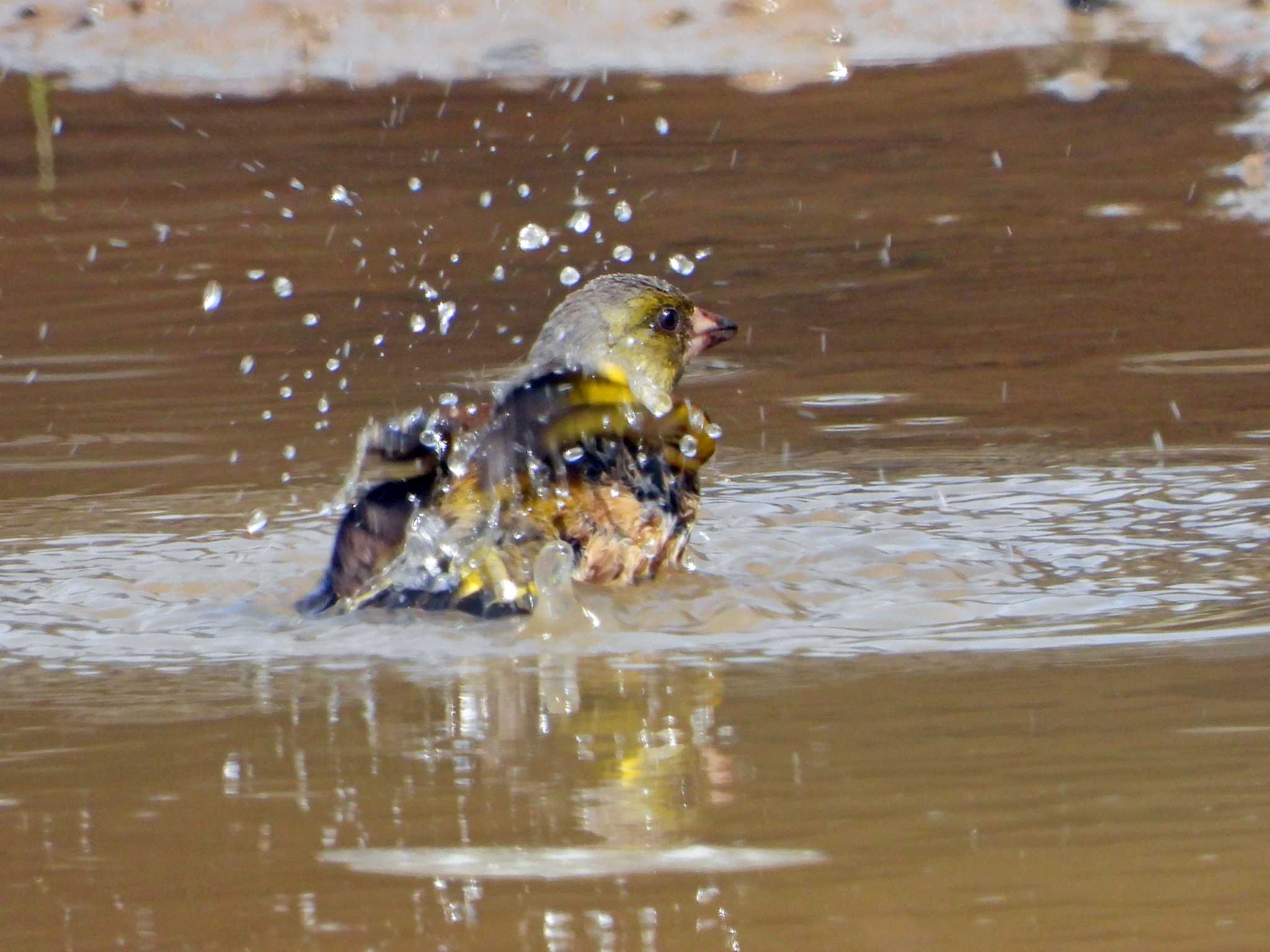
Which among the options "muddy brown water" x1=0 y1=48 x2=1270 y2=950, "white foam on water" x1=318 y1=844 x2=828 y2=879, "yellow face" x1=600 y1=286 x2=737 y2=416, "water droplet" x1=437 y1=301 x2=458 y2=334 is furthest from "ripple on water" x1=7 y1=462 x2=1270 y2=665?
"water droplet" x1=437 y1=301 x2=458 y2=334

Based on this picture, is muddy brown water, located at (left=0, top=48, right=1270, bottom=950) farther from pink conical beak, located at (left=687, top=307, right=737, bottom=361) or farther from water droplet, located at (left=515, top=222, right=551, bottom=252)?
pink conical beak, located at (left=687, top=307, right=737, bottom=361)

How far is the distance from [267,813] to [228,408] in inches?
183

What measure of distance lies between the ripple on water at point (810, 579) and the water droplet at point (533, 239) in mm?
3825

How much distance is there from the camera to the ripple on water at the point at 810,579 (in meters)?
4.91

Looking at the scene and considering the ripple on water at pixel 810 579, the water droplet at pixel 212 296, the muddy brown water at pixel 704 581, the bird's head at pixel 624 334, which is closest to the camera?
the muddy brown water at pixel 704 581

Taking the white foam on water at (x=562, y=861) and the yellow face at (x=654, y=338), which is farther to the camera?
the yellow face at (x=654, y=338)

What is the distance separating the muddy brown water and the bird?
0.31ft

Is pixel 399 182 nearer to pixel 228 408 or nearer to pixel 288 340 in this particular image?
pixel 288 340

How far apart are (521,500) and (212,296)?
5.17m

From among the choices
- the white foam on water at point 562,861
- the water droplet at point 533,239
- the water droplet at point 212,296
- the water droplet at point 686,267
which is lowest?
the white foam on water at point 562,861

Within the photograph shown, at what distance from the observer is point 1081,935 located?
2986 mm

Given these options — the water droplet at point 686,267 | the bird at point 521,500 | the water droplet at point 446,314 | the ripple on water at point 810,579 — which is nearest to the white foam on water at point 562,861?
the ripple on water at point 810,579

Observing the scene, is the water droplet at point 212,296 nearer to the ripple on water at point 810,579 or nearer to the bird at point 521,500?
the ripple on water at point 810,579

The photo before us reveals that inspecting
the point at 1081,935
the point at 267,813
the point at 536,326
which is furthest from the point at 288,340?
the point at 1081,935
